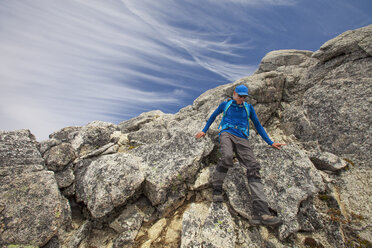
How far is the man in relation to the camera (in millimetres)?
8559

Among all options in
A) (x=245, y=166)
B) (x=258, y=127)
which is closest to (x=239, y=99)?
(x=258, y=127)

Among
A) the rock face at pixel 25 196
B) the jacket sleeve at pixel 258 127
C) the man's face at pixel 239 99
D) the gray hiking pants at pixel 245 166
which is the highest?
the man's face at pixel 239 99

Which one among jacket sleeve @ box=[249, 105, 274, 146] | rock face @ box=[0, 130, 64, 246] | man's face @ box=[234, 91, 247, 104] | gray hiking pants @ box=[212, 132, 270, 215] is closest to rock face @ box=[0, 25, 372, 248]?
rock face @ box=[0, 130, 64, 246]

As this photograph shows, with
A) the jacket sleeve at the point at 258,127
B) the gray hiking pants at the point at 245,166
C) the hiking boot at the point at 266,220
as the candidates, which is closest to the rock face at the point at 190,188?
the hiking boot at the point at 266,220

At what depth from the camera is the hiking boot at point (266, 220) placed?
26.7ft

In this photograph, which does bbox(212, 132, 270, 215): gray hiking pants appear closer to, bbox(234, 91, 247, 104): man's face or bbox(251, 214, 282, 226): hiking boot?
bbox(251, 214, 282, 226): hiking boot

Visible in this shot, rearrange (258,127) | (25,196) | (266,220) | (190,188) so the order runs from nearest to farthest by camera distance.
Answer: (266,220) < (25,196) < (190,188) < (258,127)

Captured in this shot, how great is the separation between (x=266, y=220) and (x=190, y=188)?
4335 millimetres

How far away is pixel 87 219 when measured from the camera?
9.88 meters

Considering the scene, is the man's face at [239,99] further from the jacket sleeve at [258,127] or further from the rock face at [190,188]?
the rock face at [190,188]

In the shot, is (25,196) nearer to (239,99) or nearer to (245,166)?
(245,166)

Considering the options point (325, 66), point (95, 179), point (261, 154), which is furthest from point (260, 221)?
point (325, 66)

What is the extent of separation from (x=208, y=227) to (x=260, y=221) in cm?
256

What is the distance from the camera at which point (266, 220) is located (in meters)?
8.23
